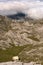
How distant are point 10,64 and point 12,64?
5.07ft

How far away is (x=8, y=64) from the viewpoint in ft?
526

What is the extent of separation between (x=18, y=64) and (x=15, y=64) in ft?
23.0

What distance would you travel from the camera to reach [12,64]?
158750 mm

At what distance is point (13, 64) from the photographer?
527 ft

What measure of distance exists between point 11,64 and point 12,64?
3.54m

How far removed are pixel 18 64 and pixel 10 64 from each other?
8.82 meters

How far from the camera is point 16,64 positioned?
159 m

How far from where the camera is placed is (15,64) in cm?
15900

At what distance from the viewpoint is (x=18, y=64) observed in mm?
152500

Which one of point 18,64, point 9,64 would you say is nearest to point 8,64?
point 9,64

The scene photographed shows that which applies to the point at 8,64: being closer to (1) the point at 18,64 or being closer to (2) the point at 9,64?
(2) the point at 9,64

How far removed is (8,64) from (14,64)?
187 inches

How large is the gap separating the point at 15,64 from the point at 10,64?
3874 millimetres

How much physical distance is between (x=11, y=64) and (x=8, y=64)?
116 inches
